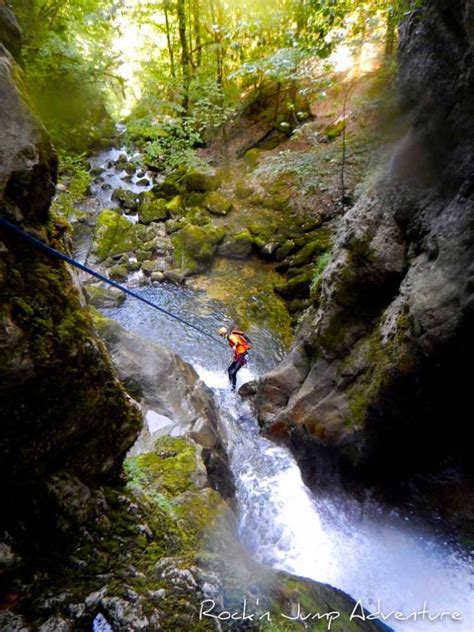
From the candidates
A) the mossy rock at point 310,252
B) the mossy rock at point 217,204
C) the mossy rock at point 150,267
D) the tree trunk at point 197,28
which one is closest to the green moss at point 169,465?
the mossy rock at point 310,252

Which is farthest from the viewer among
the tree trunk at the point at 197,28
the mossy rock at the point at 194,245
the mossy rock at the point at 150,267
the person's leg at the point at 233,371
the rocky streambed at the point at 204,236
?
the tree trunk at the point at 197,28

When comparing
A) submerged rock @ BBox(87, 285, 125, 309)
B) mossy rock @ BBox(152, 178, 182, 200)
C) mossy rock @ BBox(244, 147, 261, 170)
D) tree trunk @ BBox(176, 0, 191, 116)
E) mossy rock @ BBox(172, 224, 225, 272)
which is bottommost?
submerged rock @ BBox(87, 285, 125, 309)

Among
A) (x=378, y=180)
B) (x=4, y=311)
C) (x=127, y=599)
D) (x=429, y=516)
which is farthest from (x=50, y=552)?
(x=378, y=180)

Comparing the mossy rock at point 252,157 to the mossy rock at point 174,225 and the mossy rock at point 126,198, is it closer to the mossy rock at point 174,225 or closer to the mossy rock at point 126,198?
the mossy rock at point 174,225

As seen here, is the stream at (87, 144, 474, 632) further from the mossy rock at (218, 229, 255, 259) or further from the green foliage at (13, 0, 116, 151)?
the green foliage at (13, 0, 116, 151)

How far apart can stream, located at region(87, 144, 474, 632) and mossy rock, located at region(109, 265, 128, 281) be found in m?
6.62

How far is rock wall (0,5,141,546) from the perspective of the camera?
225 cm

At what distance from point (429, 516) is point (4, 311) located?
6.65m

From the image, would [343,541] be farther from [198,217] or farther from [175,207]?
[175,207]

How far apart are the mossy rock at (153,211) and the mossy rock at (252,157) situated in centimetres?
478

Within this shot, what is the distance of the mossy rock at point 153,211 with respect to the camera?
16422 millimetres

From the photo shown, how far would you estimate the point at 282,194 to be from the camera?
52.3 feet

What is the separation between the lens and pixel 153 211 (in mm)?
Result: 16578

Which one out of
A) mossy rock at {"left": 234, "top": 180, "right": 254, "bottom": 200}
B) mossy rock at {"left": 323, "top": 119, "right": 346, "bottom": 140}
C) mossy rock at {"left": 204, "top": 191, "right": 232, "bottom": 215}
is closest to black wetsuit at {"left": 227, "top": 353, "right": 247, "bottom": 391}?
mossy rock at {"left": 204, "top": 191, "right": 232, "bottom": 215}
